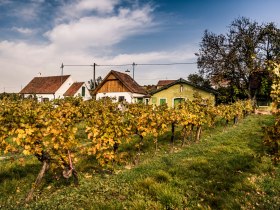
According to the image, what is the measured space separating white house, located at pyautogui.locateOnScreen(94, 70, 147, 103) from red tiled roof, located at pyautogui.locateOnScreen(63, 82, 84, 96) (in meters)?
9.17

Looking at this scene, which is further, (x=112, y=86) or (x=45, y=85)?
(x=45, y=85)

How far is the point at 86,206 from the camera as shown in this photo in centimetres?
553

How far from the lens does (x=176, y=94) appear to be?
36719 millimetres

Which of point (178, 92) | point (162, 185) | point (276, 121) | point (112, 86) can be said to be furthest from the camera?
point (112, 86)

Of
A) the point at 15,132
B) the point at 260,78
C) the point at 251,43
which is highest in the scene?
the point at 251,43

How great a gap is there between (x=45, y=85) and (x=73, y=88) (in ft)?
A: 18.6

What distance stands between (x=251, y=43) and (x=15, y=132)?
38616 mm

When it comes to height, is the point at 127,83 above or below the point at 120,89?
above

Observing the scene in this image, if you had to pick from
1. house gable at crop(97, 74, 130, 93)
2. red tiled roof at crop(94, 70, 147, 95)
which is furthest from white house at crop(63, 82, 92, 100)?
house gable at crop(97, 74, 130, 93)

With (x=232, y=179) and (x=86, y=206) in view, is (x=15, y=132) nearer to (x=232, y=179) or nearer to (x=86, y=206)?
(x=86, y=206)

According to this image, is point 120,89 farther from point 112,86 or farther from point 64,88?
point 64,88

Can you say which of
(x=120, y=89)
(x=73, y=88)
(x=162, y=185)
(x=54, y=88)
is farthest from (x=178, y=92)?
(x=162, y=185)

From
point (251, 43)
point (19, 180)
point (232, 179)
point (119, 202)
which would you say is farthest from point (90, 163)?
point (251, 43)

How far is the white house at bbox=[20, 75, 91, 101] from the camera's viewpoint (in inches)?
1966
